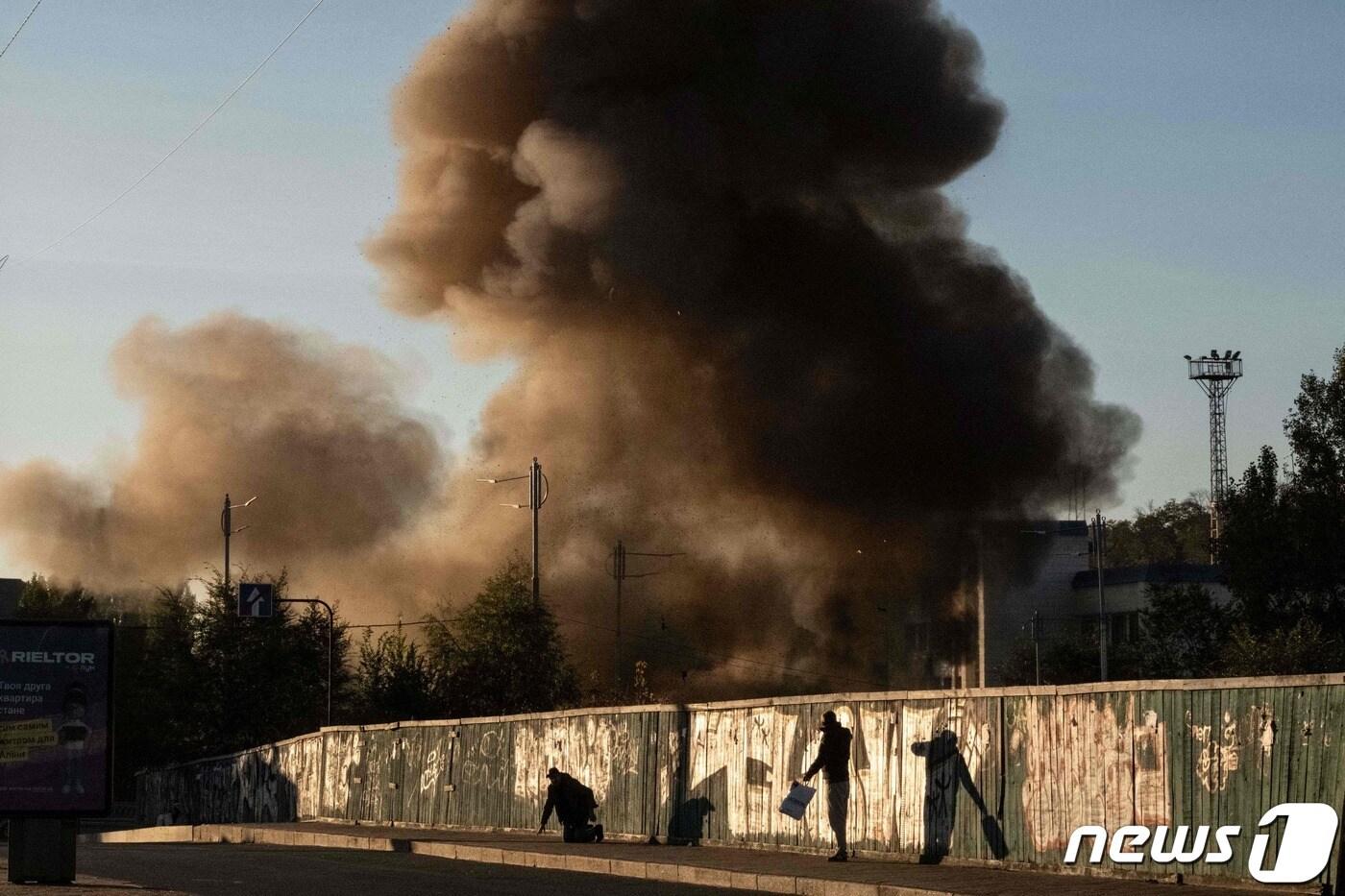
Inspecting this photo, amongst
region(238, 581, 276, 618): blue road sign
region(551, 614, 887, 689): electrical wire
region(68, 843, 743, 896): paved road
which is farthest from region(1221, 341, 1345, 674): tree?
region(68, 843, 743, 896): paved road

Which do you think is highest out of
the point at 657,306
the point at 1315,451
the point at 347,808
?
the point at 657,306

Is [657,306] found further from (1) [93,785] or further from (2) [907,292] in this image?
(1) [93,785]

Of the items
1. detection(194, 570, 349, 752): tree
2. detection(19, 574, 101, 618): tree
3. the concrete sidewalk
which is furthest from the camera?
detection(19, 574, 101, 618): tree

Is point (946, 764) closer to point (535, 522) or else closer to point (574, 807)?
point (574, 807)

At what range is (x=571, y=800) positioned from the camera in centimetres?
2456

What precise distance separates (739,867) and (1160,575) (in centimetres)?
6002

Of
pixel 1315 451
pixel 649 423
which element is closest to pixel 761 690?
pixel 649 423

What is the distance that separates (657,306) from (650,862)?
3760 centimetres

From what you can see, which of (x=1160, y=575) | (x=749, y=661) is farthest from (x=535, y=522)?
(x=1160, y=575)

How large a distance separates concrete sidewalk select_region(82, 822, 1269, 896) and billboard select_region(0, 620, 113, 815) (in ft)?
18.5

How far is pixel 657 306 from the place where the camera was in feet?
184

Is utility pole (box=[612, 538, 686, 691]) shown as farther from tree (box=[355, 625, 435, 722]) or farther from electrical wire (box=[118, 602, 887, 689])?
tree (box=[355, 625, 435, 722])

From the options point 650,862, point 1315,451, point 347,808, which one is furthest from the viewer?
point 1315,451

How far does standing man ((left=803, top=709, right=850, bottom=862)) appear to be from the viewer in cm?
1927
